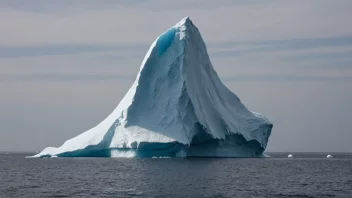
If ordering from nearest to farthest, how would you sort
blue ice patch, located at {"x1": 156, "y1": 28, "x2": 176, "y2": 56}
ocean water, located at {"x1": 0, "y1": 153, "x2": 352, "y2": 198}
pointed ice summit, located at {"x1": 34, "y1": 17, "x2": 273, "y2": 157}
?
ocean water, located at {"x1": 0, "y1": 153, "x2": 352, "y2": 198}, pointed ice summit, located at {"x1": 34, "y1": 17, "x2": 273, "y2": 157}, blue ice patch, located at {"x1": 156, "y1": 28, "x2": 176, "y2": 56}

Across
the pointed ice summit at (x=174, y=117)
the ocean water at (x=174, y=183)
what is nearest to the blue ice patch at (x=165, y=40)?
the pointed ice summit at (x=174, y=117)

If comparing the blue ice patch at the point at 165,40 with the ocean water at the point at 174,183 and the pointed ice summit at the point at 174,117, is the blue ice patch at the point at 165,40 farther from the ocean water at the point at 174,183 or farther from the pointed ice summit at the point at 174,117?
the ocean water at the point at 174,183

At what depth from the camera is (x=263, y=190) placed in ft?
84.4

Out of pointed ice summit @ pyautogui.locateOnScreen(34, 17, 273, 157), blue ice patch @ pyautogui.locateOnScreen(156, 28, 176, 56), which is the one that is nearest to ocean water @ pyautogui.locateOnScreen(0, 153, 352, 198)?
pointed ice summit @ pyautogui.locateOnScreen(34, 17, 273, 157)

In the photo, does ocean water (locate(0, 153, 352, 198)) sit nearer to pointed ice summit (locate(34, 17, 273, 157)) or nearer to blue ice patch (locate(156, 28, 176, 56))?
pointed ice summit (locate(34, 17, 273, 157))

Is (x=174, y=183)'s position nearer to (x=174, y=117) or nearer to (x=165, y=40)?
(x=174, y=117)

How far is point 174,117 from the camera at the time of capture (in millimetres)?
42031

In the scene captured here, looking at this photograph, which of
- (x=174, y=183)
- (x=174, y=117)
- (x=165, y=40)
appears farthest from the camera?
(x=165, y=40)

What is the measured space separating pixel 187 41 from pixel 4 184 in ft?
68.6

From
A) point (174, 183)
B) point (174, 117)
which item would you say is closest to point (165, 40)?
point (174, 117)

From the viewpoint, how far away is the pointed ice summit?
4172 centimetres

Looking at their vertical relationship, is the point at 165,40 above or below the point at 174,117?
above

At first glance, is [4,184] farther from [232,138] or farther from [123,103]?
[232,138]

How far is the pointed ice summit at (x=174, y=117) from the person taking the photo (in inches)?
1642
